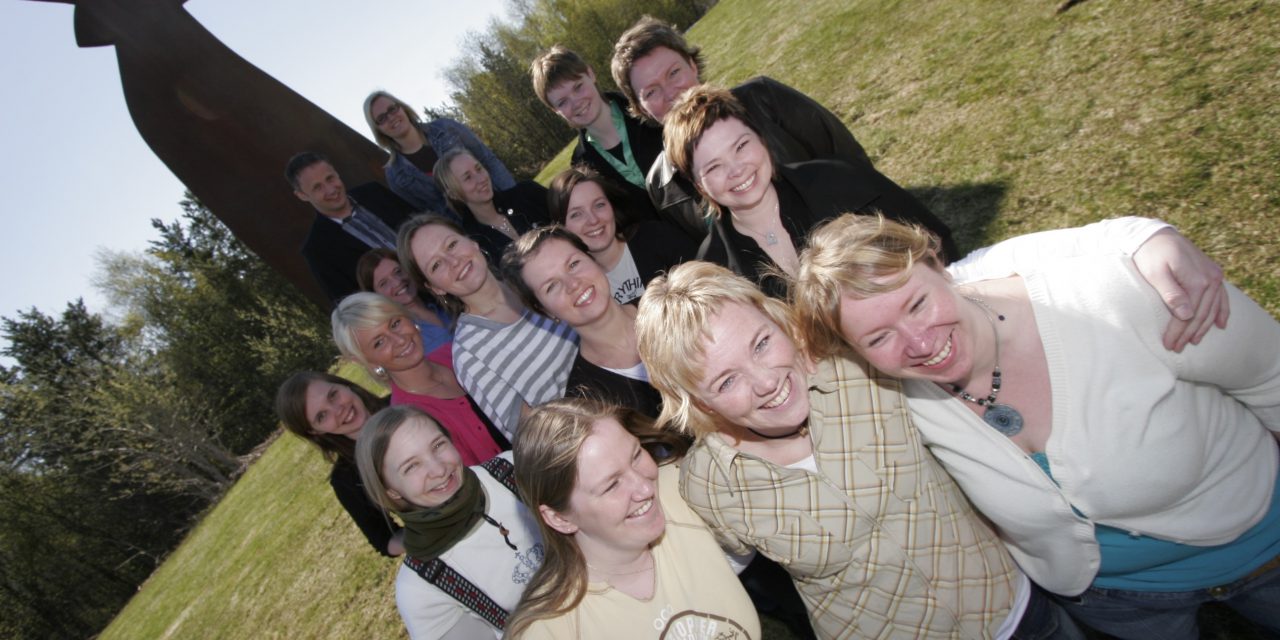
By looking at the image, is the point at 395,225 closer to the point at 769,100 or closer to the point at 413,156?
the point at 413,156

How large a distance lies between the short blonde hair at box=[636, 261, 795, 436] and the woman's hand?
2.81 ft

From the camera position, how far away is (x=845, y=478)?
1616 millimetres

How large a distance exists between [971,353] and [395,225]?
5256 millimetres

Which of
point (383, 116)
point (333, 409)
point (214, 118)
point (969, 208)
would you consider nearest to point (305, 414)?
point (333, 409)

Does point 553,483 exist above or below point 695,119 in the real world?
below

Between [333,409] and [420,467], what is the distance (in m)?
1.32

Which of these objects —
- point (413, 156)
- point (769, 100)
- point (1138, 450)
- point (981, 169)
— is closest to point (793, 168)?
point (769, 100)

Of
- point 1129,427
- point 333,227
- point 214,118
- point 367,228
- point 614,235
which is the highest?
point 214,118

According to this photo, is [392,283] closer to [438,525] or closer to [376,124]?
[376,124]

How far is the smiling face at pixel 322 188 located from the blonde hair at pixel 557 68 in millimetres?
2003

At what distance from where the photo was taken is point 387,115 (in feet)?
16.9

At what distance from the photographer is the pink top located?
3352 millimetres

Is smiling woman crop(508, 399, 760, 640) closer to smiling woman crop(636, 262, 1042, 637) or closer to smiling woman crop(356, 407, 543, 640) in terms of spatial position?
smiling woman crop(636, 262, 1042, 637)

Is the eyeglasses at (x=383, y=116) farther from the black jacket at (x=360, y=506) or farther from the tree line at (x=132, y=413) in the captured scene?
the tree line at (x=132, y=413)
